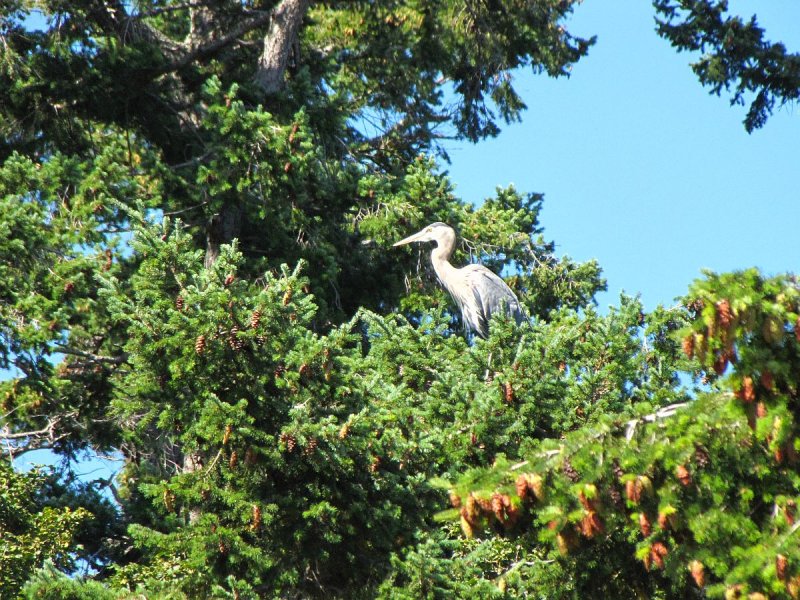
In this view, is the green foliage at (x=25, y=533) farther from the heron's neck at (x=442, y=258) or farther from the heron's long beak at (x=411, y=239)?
the heron's neck at (x=442, y=258)

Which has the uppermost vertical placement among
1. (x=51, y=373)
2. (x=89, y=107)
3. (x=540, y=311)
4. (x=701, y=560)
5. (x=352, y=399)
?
(x=89, y=107)

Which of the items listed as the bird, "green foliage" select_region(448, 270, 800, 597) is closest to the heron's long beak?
the bird

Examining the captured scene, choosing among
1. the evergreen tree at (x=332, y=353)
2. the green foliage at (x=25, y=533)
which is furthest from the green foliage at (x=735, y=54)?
the green foliage at (x=25, y=533)

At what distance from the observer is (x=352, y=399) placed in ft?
25.0

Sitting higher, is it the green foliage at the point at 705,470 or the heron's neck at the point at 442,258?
the heron's neck at the point at 442,258

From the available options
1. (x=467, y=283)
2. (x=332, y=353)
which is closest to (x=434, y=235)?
(x=467, y=283)

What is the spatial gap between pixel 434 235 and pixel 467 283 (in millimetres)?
664

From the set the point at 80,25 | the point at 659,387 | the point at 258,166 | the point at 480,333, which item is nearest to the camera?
the point at 659,387

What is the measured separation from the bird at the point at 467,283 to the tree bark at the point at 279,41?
2.43 meters

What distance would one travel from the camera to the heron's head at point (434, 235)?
12.4m

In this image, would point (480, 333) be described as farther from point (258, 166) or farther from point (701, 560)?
point (701, 560)

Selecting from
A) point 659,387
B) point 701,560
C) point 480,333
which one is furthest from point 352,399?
point 480,333

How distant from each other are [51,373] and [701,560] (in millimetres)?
6768

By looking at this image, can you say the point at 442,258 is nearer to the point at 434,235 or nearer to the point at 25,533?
the point at 434,235
